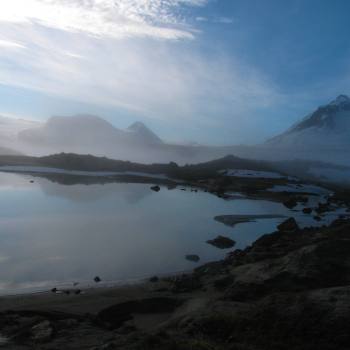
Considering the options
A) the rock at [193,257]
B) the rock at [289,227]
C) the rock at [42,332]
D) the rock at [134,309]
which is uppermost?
the rock at [289,227]

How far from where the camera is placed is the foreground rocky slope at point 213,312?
29.1ft

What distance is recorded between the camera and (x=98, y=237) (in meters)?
24.1

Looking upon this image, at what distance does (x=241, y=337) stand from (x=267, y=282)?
194 inches

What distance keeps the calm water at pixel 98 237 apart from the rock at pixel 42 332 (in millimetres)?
4437

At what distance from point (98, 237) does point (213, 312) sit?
1458 cm

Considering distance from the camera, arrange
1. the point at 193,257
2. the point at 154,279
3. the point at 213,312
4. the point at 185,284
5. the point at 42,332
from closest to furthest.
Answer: the point at 42,332
the point at 213,312
the point at 185,284
the point at 154,279
the point at 193,257

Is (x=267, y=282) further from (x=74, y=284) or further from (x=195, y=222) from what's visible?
(x=195, y=222)

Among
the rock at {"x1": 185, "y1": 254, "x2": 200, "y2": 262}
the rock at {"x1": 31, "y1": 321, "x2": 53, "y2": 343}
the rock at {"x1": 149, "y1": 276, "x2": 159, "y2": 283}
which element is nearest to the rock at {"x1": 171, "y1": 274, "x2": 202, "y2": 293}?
the rock at {"x1": 149, "y1": 276, "x2": 159, "y2": 283}

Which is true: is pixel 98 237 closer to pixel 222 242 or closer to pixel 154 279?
pixel 222 242

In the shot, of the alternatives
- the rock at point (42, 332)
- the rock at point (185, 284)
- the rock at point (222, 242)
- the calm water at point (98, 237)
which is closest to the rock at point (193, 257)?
the calm water at point (98, 237)

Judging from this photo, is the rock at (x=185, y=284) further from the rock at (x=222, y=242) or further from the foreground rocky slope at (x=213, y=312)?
the rock at (x=222, y=242)

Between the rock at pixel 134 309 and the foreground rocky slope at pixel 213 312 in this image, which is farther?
the rock at pixel 134 309

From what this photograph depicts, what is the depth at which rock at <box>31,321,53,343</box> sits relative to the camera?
10086 millimetres

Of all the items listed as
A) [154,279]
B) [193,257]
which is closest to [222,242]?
[193,257]
